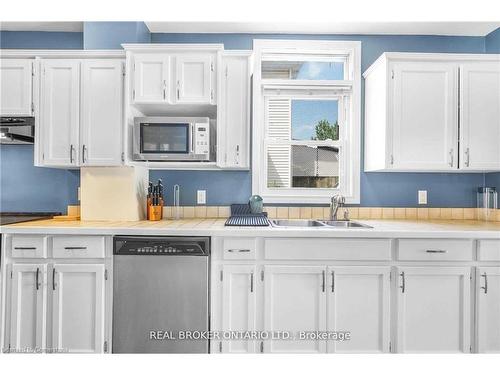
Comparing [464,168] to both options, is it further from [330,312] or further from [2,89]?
[2,89]

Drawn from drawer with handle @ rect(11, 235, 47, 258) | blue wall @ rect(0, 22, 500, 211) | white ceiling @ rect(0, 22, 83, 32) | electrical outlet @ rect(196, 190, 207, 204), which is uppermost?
white ceiling @ rect(0, 22, 83, 32)

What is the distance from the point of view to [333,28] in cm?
295

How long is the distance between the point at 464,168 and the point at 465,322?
3.48 feet

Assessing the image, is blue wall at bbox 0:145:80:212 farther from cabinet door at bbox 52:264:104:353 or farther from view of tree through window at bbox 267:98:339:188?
view of tree through window at bbox 267:98:339:188

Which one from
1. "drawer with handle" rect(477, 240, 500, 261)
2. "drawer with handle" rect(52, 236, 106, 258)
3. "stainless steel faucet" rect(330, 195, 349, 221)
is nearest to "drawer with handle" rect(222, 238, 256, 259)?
"drawer with handle" rect(52, 236, 106, 258)

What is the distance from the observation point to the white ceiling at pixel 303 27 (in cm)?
288

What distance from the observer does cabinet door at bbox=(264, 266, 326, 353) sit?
220 centimetres

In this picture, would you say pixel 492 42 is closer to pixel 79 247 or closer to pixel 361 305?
pixel 361 305

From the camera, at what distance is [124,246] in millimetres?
2197

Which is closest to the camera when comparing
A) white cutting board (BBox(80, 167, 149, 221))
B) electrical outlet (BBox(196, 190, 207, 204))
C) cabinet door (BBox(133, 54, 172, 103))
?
cabinet door (BBox(133, 54, 172, 103))

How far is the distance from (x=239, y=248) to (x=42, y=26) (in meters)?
2.53

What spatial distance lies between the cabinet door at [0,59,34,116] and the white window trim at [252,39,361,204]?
1688mm

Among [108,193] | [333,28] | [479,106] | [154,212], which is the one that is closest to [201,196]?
[154,212]

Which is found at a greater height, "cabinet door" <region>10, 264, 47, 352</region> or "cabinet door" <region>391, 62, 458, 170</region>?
"cabinet door" <region>391, 62, 458, 170</region>
